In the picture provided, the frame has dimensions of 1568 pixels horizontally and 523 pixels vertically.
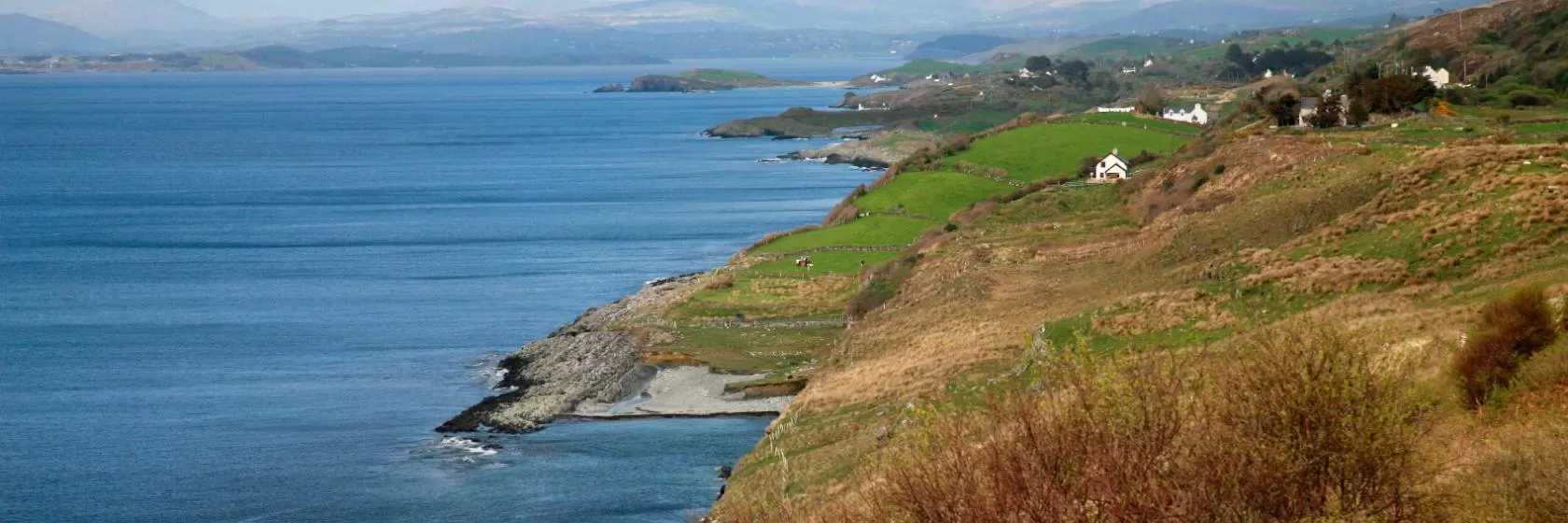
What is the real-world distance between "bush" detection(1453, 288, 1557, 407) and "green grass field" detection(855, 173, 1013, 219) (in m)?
50.3

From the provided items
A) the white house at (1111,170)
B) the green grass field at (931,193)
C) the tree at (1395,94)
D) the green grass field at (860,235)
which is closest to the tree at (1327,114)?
the tree at (1395,94)

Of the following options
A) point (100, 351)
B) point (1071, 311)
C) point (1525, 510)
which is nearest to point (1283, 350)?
point (1525, 510)

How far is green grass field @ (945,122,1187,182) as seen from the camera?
7938 centimetres

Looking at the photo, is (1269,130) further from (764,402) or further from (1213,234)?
(764,402)

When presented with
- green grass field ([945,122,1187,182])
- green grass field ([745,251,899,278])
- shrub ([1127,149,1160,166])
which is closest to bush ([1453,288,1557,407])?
green grass field ([745,251,899,278])

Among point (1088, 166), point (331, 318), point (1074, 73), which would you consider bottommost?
point (331, 318)

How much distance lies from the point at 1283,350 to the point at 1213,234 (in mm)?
25619

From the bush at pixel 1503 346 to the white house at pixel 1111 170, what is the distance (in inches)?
1810

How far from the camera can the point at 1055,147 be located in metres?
84.8

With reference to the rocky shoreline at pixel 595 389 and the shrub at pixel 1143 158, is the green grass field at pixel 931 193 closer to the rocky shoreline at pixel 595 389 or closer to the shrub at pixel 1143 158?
the shrub at pixel 1143 158

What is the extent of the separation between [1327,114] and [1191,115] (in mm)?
40964

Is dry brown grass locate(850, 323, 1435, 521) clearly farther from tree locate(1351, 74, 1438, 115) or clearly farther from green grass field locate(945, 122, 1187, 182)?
green grass field locate(945, 122, 1187, 182)

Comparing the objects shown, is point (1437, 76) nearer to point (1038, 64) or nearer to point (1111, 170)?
point (1111, 170)

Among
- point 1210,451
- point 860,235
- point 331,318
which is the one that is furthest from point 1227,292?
point 331,318
